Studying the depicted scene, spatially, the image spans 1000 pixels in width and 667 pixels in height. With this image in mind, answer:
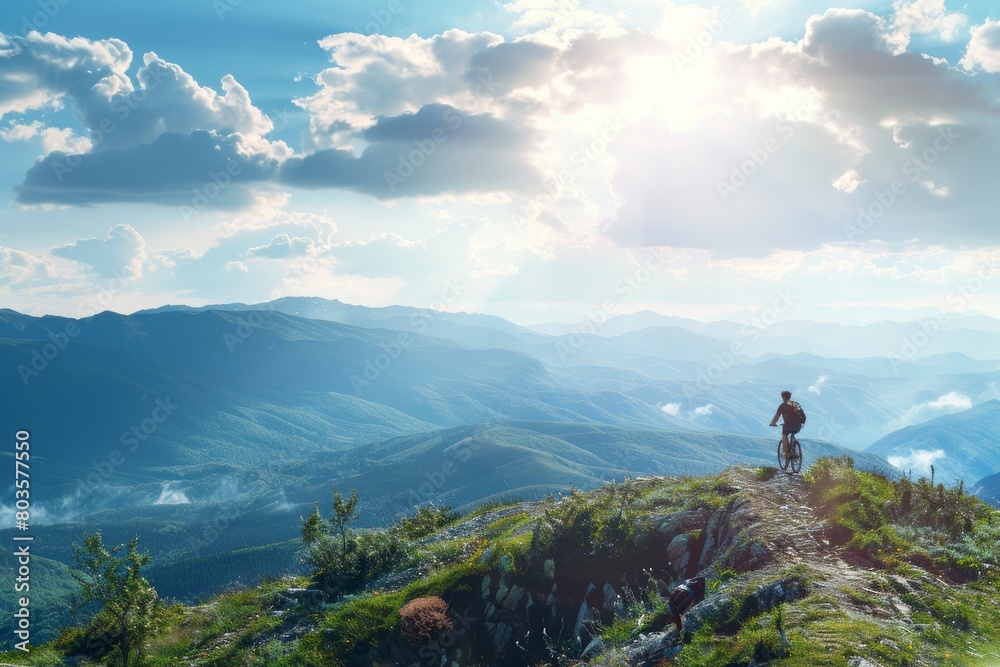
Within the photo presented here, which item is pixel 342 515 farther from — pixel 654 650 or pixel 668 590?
pixel 654 650

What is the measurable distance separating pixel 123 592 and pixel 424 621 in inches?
380

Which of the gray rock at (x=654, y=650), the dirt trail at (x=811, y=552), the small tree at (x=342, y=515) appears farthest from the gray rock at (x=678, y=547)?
the small tree at (x=342, y=515)

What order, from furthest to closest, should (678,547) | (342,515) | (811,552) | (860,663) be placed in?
(342,515) < (678,547) < (811,552) < (860,663)

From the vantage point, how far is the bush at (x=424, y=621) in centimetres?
1786

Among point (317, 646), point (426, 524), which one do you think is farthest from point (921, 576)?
point (426, 524)

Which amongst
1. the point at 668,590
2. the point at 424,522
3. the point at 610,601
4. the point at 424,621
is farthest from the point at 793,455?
the point at 424,522

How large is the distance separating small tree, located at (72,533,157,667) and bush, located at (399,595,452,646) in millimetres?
8261

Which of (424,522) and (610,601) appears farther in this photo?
(424,522)

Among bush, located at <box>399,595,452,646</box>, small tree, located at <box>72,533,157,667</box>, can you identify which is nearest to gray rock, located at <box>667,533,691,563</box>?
bush, located at <box>399,595,452,646</box>

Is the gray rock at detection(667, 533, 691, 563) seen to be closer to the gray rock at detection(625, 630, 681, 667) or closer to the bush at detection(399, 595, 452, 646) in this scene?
the gray rock at detection(625, 630, 681, 667)

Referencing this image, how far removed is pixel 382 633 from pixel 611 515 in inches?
361

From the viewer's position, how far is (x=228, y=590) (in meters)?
25.7

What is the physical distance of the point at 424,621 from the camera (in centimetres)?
1798

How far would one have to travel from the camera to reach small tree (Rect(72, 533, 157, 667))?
17422mm
